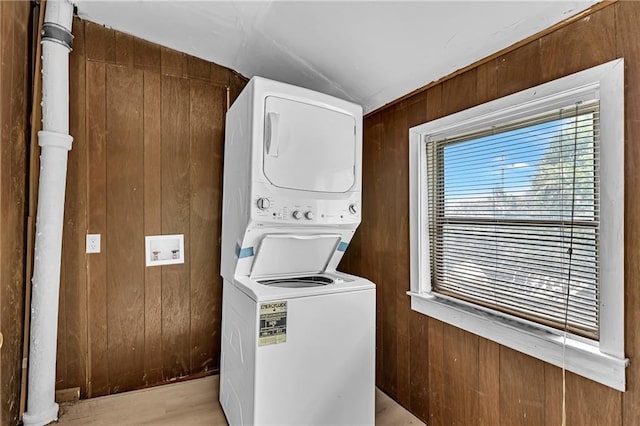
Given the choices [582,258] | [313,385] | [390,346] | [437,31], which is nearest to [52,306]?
[313,385]

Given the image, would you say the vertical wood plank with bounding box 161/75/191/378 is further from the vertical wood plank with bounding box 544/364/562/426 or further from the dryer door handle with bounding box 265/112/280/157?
the vertical wood plank with bounding box 544/364/562/426

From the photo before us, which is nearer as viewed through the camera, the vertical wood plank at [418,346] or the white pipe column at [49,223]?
the white pipe column at [49,223]

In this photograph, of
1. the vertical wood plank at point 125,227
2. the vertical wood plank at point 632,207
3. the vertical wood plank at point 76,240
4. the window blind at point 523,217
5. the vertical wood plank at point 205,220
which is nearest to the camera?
the vertical wood plank at point 632,207

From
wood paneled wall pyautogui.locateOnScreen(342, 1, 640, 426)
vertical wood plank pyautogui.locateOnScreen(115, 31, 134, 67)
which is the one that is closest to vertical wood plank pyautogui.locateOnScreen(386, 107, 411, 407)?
wood paneled wall pyautogui.locateOnScreen(342, 1, 640, 426)

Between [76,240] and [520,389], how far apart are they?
2.49m

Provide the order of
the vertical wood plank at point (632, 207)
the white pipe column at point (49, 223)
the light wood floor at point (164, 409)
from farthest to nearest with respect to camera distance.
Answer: the light wood floor at point (164, 409)
the white pipe column at point (49, 223)
the vertical wood plank at point (632, 207)

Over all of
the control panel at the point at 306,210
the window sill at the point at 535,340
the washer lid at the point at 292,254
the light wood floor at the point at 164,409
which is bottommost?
the light wood floor at the point at 164,409

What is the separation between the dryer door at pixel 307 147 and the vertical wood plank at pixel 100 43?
4.11 ft

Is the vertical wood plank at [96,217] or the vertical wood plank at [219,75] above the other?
the vertical wood plank at [219,75]

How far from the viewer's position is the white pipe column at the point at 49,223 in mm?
1760

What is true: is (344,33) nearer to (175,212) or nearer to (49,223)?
(175,212)

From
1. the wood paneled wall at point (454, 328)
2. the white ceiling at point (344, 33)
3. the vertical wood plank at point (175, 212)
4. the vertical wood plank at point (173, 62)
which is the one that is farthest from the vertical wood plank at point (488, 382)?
the vertical wood plank at point (173, 62)

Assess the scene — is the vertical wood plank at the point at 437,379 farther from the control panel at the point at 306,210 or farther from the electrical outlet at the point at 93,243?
the electrical outlet at the point at 93,243

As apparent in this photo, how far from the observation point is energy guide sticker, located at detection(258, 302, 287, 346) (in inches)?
57.4
